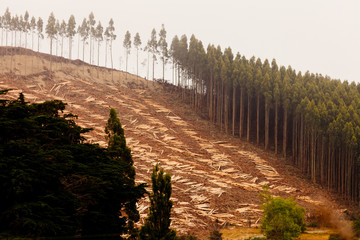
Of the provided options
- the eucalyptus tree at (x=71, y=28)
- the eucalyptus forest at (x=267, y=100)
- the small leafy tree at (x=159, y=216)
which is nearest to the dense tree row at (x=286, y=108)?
the eucalyptus forest at (x=267, y=100)

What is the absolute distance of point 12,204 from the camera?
7.03 meters

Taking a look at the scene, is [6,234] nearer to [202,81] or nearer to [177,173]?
[177,173]

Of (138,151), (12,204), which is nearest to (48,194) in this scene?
(12,204)

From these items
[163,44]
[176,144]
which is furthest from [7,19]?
[176,144]

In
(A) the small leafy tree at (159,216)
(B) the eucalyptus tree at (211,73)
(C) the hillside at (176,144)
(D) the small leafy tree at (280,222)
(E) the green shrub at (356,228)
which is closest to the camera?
(A) the small leafy tree at (159,216)

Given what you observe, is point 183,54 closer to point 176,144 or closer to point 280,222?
point 176,144

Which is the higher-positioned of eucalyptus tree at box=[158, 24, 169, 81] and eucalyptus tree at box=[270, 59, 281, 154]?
eucalyptus tree at box=[158, 24, 169, 81]

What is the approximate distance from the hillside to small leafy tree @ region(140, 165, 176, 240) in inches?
320

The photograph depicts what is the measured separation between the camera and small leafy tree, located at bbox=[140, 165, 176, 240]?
42.1ft

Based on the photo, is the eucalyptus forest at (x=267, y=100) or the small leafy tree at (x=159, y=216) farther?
the eucalyptus forest at (x=267, y=100)

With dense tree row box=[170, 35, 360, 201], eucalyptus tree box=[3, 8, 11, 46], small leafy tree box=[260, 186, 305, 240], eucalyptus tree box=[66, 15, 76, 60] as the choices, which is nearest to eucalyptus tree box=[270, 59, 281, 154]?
dense tree row box=[170, 35, 360, 201]

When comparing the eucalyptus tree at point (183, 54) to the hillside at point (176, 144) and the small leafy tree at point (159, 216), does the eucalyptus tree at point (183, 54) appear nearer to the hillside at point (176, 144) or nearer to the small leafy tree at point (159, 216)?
the hillside at point (176, 144)

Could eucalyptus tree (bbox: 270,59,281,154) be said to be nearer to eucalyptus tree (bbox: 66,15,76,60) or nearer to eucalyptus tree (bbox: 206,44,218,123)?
eucalyptus tree (bbox: 206,44,218,123)

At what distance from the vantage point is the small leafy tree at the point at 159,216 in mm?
12828
